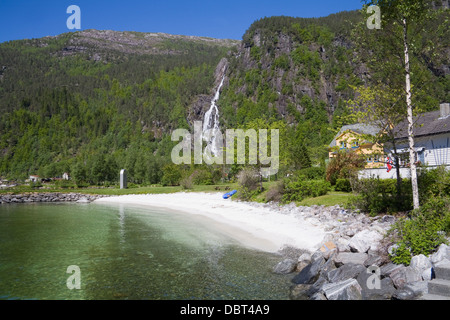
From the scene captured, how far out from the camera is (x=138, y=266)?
41.4ft

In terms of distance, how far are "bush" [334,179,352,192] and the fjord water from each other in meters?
12.1

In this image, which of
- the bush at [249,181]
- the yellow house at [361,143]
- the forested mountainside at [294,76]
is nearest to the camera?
the yellow house at [361,143]

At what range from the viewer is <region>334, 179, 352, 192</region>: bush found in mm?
25248

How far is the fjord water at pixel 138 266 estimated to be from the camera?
9.84m

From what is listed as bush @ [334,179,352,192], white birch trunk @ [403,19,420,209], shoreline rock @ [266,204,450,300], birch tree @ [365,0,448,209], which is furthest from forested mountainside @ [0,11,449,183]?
shoreline rock @ [266,204,450,300]

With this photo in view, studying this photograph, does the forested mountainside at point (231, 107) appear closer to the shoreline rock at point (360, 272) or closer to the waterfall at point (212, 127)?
the waterfall at point (212, 127)

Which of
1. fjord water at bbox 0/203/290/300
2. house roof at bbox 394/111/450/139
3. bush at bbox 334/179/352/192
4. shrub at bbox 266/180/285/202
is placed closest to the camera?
fjord water at bbox 0/203/290/300

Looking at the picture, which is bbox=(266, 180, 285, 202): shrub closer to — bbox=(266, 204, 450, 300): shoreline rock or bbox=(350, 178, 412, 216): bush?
bbox=(350, 178, 412, 216): bush

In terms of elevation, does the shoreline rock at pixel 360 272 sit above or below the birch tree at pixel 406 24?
below

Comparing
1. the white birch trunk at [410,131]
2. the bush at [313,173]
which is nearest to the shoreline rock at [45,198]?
the bush at [313,173]

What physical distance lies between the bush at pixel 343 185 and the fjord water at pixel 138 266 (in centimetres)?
1215

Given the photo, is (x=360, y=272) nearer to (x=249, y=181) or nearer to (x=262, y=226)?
(x=262, y=226)

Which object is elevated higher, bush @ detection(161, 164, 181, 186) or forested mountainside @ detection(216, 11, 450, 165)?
forested mountainside @ detection(216, 11, 450, 165)
